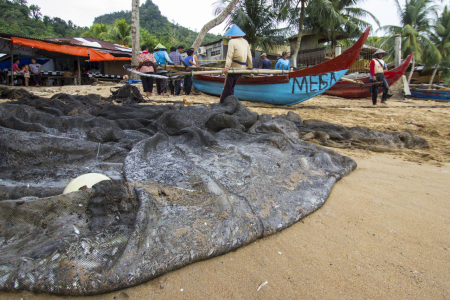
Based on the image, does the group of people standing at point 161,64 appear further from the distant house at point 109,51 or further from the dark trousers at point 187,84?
the distant house at point 109,51

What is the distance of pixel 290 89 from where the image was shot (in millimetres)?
7117

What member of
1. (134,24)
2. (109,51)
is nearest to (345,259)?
(134,24)

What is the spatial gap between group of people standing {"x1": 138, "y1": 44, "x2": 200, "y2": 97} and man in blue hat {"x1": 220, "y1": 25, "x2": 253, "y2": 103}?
1.87 m

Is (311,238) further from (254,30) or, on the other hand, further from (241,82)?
(254,30)

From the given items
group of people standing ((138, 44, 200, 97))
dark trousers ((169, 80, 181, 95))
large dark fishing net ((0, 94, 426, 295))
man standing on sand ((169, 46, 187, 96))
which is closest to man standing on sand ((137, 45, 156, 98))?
group of people standing ((138, 44, 200, 97))

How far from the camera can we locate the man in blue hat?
19.4ft

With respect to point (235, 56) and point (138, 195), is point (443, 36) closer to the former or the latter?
point (235, 56)

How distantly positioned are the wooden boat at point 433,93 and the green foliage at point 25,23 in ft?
121

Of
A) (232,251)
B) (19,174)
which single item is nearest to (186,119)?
(19,174)

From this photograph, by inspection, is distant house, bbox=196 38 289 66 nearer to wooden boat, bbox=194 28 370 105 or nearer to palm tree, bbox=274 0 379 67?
palm tree, bbox=274 0 379 67

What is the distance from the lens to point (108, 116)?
3914 mm

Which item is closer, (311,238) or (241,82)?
(311,238)

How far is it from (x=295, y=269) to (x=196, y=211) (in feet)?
2.08

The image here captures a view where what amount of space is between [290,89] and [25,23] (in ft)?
143
